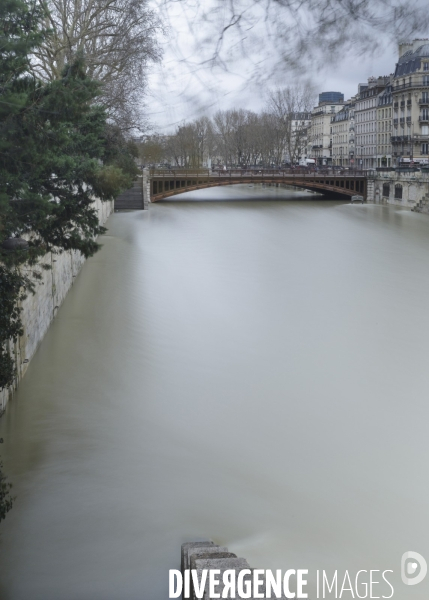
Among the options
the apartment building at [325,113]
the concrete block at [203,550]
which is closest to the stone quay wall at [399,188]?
the concrete block at [203,550]

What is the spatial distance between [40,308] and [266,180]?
84.8 feet

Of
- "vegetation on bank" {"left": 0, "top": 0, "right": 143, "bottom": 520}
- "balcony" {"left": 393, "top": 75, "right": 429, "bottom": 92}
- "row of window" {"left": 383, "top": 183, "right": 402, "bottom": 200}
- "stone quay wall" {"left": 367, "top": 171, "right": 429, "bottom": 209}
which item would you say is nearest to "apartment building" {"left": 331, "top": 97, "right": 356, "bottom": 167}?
"balcony" {"left": 393, "top": 75, "right": 429, "bottom": 92}

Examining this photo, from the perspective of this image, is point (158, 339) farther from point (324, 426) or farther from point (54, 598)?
point (54, 598)

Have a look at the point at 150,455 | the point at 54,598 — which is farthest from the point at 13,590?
the point at 150,455

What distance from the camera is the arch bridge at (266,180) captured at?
34375mm

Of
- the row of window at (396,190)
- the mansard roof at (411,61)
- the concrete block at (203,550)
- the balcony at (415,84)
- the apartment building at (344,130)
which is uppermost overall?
the mansard roof at (411,61)

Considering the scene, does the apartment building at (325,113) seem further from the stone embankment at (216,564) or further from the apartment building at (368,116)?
the stone embankment at (216,564)

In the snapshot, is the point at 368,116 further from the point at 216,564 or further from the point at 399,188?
the point at 399,188

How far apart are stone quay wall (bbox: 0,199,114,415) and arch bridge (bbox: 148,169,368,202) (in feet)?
65.3

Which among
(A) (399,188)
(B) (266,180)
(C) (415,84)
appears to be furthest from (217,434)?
(A) (399,188)

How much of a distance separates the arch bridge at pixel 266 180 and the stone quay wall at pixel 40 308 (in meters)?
19.9

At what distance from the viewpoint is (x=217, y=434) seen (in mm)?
7621

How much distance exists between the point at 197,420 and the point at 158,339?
3.39 metres

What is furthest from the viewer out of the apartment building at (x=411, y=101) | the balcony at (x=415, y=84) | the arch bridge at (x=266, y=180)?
the arch bridge at (x=266, y=180)
